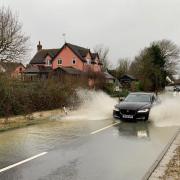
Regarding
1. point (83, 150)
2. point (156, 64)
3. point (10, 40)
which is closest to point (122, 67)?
point (156, 64)

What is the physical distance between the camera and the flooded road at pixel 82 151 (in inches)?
328

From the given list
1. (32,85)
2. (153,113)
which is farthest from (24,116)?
(153,113)

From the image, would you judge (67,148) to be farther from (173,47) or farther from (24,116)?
(173,47)

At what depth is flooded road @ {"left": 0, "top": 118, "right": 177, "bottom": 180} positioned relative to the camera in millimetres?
8336

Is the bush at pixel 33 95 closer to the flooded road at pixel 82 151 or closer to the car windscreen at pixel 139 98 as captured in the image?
the flooded road at pixel 82 151

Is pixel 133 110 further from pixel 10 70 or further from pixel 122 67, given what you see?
pixel 122 67

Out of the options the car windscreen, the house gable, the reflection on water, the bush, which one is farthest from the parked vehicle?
the house gable

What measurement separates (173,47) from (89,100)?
71.6 metres

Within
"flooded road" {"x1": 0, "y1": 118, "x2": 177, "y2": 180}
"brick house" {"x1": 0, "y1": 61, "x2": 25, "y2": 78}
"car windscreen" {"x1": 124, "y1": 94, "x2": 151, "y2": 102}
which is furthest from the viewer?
"brick house" {"x1": 0, "y1": 61, "x2": 25, "y2": 78}

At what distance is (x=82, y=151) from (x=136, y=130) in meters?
5.89

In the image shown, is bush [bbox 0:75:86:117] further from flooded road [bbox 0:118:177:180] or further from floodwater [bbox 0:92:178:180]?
flooded road [bbox 0:118:177:180]

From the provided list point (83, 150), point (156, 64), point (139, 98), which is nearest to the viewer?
point (83, 150)

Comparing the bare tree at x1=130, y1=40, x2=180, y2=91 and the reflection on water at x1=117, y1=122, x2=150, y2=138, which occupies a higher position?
the bare tree at x1=130, y1=40, x2=180, y2=91

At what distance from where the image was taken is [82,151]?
10992 millimetres
